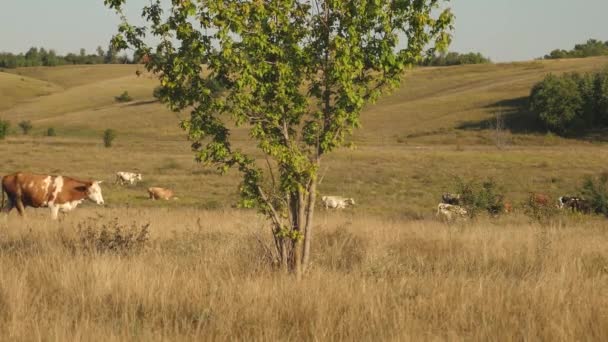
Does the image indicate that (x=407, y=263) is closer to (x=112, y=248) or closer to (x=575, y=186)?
(x=112, y=248)

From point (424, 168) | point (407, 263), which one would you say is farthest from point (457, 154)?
point (407, 263)

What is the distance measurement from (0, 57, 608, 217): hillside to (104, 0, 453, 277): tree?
0.69 metres

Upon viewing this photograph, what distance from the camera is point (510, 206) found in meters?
24.4

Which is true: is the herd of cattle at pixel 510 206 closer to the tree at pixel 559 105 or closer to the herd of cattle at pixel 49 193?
the herd of cattle at pixel 49 193

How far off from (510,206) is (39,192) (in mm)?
14708

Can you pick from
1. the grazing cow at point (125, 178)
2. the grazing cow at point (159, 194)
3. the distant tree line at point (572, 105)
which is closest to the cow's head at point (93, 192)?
the grazing cow at point (159, 194)

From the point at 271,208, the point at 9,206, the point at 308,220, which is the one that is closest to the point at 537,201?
the point at 308,220

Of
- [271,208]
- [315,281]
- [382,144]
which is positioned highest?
[271,208]

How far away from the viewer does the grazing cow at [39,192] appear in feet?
63.3

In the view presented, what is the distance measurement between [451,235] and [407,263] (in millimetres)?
3644

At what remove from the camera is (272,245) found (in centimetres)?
1084

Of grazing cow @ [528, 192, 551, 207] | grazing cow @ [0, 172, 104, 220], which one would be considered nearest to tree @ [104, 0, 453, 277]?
grazing cow @ [0, 172, 104, 220]

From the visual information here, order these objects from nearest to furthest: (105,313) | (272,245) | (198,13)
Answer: (105,313) → (198,13) → (272,245)

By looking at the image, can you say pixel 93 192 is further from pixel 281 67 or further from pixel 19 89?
pixel 19 89
